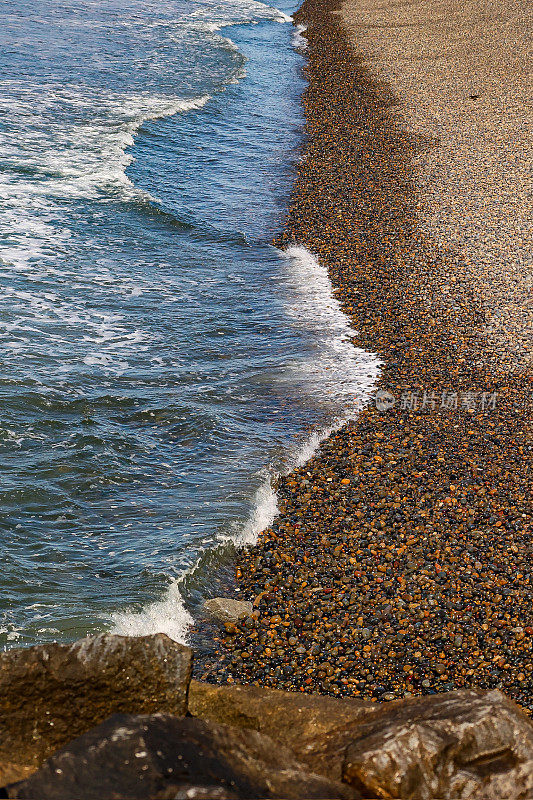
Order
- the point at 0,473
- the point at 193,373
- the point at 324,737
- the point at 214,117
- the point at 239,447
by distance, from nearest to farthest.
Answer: the point at 324,737, the point at 0,473, the point at 239,447, the point at 193,373, the point at 214,117

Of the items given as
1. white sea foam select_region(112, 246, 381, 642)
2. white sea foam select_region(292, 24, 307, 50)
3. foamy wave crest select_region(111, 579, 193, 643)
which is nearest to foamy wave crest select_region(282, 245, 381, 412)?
white sea foam select_region(112, 246, 381, 642)

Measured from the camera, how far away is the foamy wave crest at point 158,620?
343 inches

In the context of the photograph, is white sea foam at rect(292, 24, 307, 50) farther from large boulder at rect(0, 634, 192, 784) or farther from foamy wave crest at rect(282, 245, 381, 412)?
large boulder at rect(0, 634, 192, 784)

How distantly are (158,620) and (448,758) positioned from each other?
477 centimetres

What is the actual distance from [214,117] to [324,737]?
93.5 feet

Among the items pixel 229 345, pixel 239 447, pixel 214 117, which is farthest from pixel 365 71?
pixel 239 447

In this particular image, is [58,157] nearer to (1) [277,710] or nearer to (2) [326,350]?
(2) [326,350]

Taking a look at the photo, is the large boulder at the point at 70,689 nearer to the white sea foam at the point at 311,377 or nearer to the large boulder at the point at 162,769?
the large boulder at the point at 162,769

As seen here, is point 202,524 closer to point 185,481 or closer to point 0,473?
point 185,481

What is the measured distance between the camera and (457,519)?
10328mm

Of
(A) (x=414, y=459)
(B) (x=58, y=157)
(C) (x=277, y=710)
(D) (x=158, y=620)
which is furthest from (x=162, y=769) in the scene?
(B) (x=58, y=157)

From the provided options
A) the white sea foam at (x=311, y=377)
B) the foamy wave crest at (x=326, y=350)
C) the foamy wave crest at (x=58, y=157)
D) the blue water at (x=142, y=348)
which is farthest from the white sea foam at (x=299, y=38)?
the foamy wave crest at (x=326, y=350)

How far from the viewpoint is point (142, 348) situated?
15.1 m

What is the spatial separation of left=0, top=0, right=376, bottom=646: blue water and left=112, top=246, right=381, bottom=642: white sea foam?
0.13 feet
